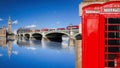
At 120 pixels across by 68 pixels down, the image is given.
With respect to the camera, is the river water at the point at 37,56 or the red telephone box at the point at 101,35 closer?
the red telephone box at the point at 101,35

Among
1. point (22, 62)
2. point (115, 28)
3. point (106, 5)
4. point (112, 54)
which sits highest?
point (106, 5)

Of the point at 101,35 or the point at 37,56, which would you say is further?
the point at 37,56

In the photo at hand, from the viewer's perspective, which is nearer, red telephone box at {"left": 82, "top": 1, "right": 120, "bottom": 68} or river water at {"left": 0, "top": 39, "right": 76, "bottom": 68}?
red telephone box at {"left": 82, "top": 1, "right": 120, "bottom": 68}

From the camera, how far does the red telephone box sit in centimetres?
222

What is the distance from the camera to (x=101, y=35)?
7.37 feet

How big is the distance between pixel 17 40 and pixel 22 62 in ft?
4.28

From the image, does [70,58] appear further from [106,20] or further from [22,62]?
[106,20]

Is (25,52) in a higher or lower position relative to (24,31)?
lower

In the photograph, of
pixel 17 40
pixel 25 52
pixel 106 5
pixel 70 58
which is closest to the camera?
pixel 106 5

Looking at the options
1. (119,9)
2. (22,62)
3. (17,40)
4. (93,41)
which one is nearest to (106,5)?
(119,9)

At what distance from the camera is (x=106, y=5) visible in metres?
2.21

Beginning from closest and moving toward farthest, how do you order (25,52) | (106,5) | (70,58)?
1. (106,5)
2. (70,58)
3. (25,52)

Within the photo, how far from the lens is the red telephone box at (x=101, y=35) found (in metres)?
2.22

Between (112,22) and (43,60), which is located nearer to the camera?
(112,22)
